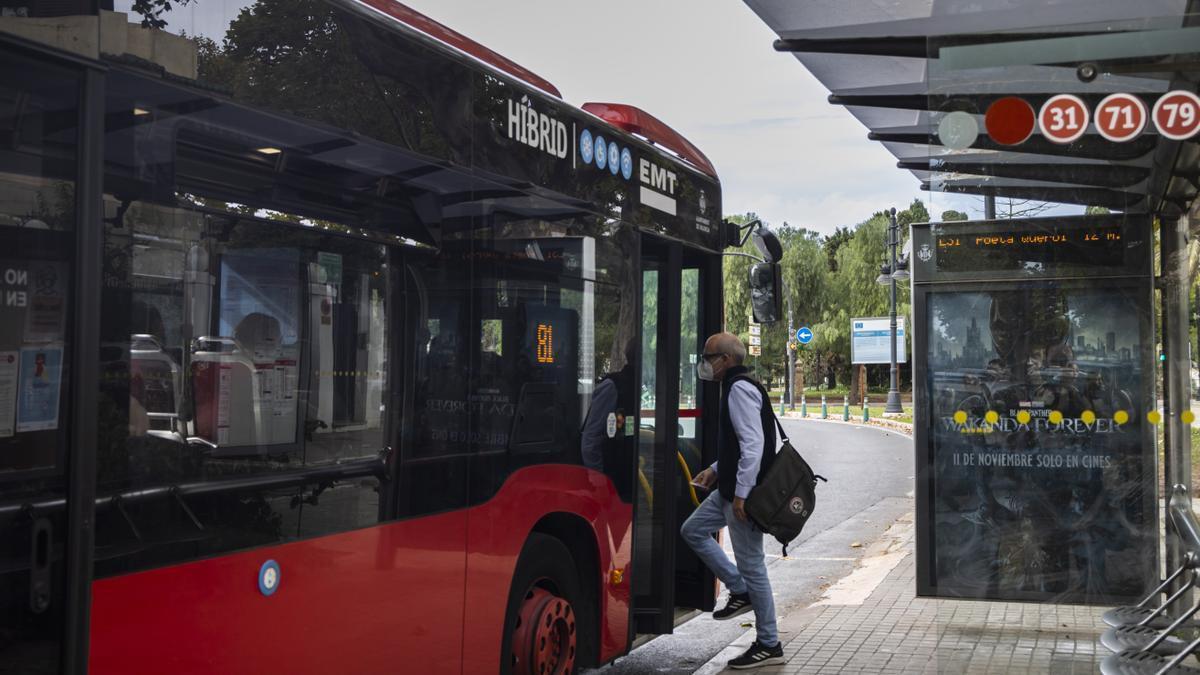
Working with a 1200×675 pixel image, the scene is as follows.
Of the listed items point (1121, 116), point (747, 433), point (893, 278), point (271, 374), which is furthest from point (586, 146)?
point (893, 278)

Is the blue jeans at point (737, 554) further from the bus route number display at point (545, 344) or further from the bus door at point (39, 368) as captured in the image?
the bus door at point (39, 368)

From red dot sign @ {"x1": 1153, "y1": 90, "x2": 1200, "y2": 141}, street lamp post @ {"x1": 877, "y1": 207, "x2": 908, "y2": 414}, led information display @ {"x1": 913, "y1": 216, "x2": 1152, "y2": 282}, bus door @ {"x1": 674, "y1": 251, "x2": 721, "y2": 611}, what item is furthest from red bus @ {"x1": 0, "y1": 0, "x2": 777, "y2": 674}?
street lamp post @ {"x1": 877, "y1": 207, "x2": 908, "y2": 414}

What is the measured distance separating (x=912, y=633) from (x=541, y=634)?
376cm

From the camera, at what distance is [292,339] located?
361 cm

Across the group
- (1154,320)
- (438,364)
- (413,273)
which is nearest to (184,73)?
(413,273)

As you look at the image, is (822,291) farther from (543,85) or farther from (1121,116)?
(1121,116)

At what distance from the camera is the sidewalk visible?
5.04 metres

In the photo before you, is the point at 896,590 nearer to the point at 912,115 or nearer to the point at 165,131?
the point at 912,115

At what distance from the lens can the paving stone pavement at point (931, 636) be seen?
5.01 meters

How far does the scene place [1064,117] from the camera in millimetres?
4352

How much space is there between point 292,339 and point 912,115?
7505mm

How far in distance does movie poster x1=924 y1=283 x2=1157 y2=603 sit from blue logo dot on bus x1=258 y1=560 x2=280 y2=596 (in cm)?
371

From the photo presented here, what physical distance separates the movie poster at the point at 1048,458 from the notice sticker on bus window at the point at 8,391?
458 cm

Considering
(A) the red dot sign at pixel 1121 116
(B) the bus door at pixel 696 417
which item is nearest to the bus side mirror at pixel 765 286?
(B) the bus door at pixel 696 417
